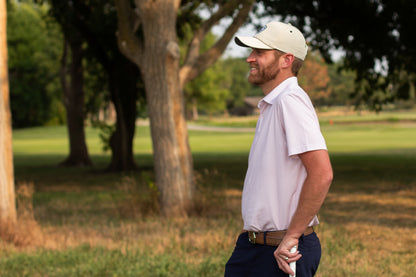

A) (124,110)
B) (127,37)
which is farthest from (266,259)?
(124,110)

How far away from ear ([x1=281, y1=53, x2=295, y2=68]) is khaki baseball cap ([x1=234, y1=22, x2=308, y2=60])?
0.02m

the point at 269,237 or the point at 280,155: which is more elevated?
the point at 280,155

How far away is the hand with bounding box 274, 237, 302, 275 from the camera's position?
2.63 meters

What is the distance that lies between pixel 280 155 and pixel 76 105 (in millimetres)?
23738

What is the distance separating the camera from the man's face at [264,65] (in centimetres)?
279

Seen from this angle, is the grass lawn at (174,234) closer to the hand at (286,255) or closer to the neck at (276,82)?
the hand at (286,255)

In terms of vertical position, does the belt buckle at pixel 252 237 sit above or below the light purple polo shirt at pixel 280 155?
below

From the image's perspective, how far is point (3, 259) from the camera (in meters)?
6.87

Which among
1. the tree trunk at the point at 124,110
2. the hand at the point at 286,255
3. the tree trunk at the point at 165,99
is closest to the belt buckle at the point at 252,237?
the hand at the point at 286,255

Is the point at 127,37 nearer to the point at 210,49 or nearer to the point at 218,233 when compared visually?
the point at 210,49

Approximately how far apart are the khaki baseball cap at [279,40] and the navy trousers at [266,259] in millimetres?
946

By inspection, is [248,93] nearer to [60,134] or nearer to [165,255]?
[60,134]

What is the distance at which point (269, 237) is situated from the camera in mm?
2738

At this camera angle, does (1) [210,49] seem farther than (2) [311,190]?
Yes
